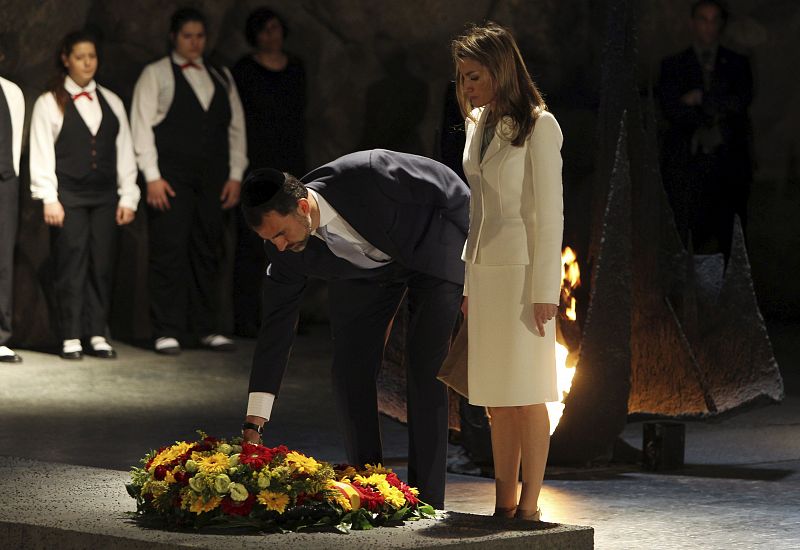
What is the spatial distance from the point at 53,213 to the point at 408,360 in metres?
4.72

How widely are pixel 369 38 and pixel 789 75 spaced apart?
3.02 m

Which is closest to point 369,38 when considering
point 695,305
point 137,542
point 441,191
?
point 695,305

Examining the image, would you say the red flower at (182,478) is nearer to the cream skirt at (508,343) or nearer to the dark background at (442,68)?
the cream skirt at (508,343)

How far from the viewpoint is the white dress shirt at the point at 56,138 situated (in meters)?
9.42

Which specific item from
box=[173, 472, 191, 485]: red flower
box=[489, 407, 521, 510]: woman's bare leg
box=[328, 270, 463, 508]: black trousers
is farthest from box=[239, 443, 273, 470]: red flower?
box=[489, 407, 521, 510]: woman's bare leg

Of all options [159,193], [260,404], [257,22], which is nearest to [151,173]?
[159,193]

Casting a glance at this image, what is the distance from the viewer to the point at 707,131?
10.6 metres

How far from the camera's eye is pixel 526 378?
15.8 ft

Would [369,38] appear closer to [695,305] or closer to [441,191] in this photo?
[695,305]

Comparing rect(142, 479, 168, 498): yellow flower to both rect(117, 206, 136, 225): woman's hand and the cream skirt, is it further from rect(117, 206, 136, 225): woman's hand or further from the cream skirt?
rect(117, 206, 136, 225): woman's hand

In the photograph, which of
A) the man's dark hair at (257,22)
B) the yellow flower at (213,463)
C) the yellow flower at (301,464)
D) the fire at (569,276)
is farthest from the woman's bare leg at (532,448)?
the man's dark hair at (257,22)

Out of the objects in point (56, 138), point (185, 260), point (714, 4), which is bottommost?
point (185, 260)

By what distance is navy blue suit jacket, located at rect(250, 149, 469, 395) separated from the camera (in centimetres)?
A: 503

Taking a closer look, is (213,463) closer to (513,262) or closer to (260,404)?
(260,404)
